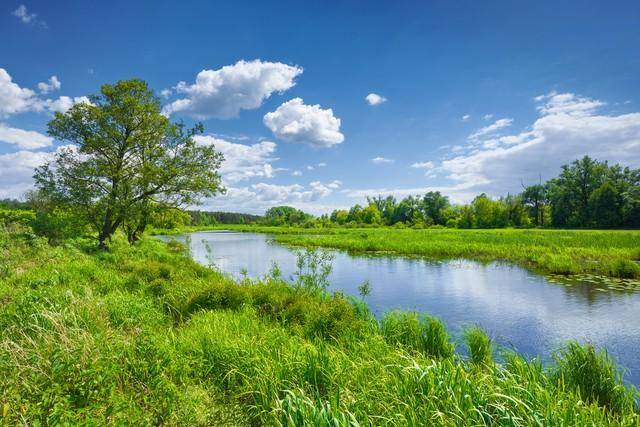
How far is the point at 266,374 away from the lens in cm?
449

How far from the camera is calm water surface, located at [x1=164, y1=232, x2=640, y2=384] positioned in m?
8.38

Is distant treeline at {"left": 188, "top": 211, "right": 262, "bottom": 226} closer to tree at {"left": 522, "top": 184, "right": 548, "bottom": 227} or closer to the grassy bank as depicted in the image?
tree at {"left": 522, "top": 184, "right": 548, "bottom": 227}

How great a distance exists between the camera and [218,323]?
22.2 feet

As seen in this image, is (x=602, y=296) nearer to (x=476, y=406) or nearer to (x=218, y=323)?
(x=476, y=406)

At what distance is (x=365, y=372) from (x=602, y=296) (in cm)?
1258

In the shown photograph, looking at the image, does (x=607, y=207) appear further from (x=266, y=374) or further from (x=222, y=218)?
(x=222, y=218)

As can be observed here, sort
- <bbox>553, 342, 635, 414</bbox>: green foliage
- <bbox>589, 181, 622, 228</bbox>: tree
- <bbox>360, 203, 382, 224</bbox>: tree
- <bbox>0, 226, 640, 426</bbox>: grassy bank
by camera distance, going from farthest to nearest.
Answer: <bbox>360, 203, 382, 224</bbox>: tree → <bbox>589, 181, 622, 228</bbox>: tree → <bbox>553, 342, 635, 414</bbox>: green foliage → <bbox>0, 226, 640, 426</bbox>: grassy bank


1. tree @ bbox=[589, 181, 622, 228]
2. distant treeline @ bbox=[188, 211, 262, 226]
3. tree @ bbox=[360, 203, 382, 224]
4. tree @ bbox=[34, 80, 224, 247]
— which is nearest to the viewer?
tree @ bbox=[34, 80, 224, 247]

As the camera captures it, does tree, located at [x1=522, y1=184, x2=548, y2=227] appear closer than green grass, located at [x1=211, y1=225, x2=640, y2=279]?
No

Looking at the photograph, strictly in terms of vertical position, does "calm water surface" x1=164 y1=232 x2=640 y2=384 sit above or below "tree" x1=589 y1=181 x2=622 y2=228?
below

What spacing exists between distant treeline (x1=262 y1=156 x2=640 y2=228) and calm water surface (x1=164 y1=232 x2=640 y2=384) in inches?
1994

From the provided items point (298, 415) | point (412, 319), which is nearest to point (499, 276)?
point (412, 319)

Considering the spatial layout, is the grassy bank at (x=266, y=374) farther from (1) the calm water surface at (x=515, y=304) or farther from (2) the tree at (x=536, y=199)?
(2) the tree at (x=536, y=199)

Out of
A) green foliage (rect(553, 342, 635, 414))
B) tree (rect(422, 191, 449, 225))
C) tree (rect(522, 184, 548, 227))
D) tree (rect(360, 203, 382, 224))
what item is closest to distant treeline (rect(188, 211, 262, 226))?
tree (rect(360, 203, 382, 224))
